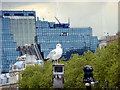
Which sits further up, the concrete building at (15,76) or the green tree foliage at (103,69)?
the green tree foliage at (103,69)

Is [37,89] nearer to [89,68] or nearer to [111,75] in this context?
[111,75]

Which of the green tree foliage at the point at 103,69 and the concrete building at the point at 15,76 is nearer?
the green tree foliage at the point at 103,69

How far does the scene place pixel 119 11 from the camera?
134000mm

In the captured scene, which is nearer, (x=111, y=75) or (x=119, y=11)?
(x=111, y=75)

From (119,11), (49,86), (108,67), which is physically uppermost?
(119,11)

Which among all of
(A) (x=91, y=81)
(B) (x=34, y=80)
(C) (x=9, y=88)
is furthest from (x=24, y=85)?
(A) (x=91, y=81)

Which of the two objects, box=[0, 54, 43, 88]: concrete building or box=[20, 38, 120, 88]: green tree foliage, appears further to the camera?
box=[0, 54, 43, 88]: concrete building

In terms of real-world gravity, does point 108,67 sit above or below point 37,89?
above

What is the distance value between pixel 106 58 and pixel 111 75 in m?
5.52

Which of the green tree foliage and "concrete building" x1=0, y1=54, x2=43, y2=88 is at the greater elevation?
the green tree foliage

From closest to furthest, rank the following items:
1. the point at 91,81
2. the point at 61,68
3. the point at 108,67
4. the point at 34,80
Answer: the point at 91,81, the point at 61,68, the point at 108,67, the point at 34,80

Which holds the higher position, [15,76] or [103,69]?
[103,69]

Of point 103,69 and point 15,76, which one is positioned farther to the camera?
point 15,76

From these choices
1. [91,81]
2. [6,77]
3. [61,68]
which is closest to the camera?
[91,81]
